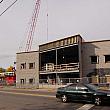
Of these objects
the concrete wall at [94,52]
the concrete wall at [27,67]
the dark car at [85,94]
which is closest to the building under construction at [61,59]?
the concrete wall at [27,67]

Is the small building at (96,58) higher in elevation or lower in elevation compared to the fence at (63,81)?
higher

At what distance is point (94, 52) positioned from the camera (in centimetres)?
5544

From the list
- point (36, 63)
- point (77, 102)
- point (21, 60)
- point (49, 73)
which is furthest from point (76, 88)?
point (21, 60)

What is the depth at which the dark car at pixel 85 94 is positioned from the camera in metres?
19.7

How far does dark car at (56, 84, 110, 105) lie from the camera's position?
1970cm

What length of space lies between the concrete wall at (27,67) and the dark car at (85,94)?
3826 cm

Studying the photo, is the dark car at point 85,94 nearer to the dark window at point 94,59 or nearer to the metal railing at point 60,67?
the metal railing at point 60,67

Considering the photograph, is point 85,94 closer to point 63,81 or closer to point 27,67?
point 63,81

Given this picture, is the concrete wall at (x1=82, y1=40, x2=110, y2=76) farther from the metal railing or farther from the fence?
the fence

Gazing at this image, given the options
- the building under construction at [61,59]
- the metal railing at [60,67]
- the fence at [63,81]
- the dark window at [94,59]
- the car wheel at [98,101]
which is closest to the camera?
the car wheel at [98,101]

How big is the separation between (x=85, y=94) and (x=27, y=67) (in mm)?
45172

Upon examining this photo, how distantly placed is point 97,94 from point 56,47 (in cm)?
3874

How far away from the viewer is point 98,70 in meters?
54.8

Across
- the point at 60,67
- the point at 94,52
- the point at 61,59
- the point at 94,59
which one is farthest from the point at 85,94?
the point at 61,59
